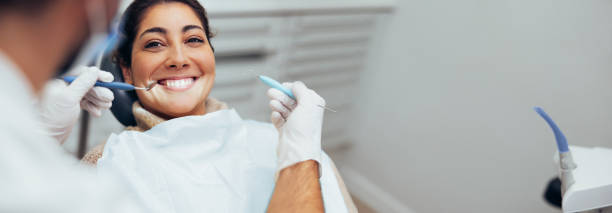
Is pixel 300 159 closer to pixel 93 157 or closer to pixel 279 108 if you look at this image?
pixel 279 108

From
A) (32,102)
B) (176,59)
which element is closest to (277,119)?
(176,59)

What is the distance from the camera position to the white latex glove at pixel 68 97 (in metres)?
0.97

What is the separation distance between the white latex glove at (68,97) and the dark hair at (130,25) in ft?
0.30

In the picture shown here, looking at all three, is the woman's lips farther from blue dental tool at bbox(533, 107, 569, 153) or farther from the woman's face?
blue dental tool at bbox(533, 107, 569, 153)

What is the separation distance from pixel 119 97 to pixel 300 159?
0.50m

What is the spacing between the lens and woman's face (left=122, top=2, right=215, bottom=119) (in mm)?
1030

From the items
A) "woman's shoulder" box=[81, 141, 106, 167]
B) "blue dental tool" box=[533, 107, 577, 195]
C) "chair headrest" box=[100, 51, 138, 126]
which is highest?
"chair headrest" box=[100, 51, 138, 126]

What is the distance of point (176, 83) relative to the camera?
1054mm

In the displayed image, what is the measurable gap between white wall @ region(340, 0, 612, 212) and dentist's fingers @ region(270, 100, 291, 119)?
0.88 meters

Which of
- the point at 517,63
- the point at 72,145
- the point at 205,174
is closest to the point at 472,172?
the point at 517,63

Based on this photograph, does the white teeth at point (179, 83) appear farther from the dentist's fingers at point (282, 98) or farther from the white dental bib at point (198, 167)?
the dentist's fingers at point (282, 98)

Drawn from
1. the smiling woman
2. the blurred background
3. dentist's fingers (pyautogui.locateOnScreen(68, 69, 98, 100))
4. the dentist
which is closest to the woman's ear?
the smiling woman

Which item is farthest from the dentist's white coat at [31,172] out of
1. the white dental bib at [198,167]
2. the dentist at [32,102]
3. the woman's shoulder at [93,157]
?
the woman's shoulder at [93,157]

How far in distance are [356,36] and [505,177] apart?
3.02ft
